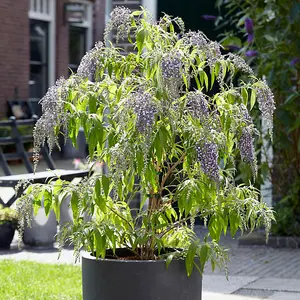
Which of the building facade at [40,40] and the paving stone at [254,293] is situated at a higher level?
the building facade at [40,40]

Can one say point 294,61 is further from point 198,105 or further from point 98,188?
point 98,188

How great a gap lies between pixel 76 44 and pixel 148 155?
16446 millimetres

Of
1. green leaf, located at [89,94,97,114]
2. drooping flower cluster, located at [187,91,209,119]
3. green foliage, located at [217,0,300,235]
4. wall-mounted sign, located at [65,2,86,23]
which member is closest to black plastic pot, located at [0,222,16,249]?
green foliage, located at [217,0,300,235]

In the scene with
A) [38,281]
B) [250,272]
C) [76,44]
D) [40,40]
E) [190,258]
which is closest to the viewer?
[190,258]

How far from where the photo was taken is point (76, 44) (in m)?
20.3

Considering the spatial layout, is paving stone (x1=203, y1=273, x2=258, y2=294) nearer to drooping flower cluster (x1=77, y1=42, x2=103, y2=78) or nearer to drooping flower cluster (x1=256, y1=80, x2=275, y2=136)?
drooping flower cluster (x1=256, y1=80, x2=275, y2=136)

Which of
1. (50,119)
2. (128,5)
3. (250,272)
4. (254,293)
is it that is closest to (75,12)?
(128,5)

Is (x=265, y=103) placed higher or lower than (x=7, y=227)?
higher

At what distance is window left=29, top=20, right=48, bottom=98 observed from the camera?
752 inches

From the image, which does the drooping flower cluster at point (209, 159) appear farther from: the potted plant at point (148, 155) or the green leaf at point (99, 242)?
the green leaf at point (99, 242)

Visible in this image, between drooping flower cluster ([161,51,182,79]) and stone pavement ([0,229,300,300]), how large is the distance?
7.27 feet

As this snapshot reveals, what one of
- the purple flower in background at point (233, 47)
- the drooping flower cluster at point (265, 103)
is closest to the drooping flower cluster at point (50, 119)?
the drooping flower cluster at point (265, 103)

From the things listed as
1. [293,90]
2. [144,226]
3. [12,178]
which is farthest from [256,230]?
[144,226]

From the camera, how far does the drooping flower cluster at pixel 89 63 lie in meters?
4.44
